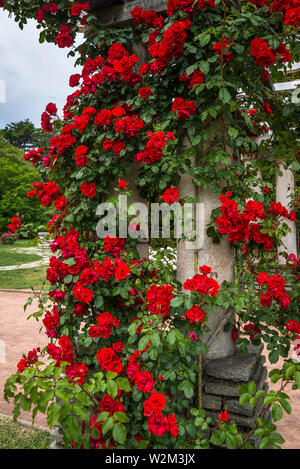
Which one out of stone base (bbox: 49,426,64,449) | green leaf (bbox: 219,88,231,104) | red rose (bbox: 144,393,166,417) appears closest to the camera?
red rose (bbox: 144,393,166,417)

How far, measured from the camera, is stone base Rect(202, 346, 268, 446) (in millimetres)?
1705

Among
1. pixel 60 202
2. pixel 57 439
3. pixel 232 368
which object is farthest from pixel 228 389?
pixel 60 202

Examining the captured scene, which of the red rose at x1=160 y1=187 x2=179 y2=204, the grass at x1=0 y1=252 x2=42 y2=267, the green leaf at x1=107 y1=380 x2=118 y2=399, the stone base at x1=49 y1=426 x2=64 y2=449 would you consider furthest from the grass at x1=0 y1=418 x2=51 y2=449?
the grass at x1=0 y1=252 x2=42 y2=267

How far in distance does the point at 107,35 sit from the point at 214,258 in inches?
61.8

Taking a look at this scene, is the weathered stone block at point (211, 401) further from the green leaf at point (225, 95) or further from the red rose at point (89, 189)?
the green leaf at point (225, 95)

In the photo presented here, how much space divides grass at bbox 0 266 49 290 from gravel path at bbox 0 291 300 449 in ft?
1.50

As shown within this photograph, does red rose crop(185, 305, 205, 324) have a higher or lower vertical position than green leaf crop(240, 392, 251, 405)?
higher

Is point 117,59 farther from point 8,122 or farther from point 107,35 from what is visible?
point 8,122

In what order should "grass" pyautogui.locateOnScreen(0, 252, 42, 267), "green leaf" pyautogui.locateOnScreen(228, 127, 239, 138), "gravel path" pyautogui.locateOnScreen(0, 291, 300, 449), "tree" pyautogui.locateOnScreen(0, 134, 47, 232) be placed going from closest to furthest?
"green leaf" pyautogui.locateOnScreen(228, 127, 239, 138) → "gravel path" pyautogui.locateOnScreen(0, 291, 300, 449) → "grass" pyautogui.locateOnScreen(0, 252, 42, 267) → "tree" pyautogui.locateOnScreen(0, 134, 47, 232)

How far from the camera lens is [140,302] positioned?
6.33 ft

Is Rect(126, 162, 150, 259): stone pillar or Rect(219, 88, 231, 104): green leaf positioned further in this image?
Rect(126, 162, 150, 259): stone pillar

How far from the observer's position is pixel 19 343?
13.7 ft

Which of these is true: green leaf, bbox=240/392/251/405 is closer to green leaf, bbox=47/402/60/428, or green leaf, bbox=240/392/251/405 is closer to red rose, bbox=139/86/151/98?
green leaf, bbox=47/402/60/428

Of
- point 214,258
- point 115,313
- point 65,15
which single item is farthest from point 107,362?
point 65,15
